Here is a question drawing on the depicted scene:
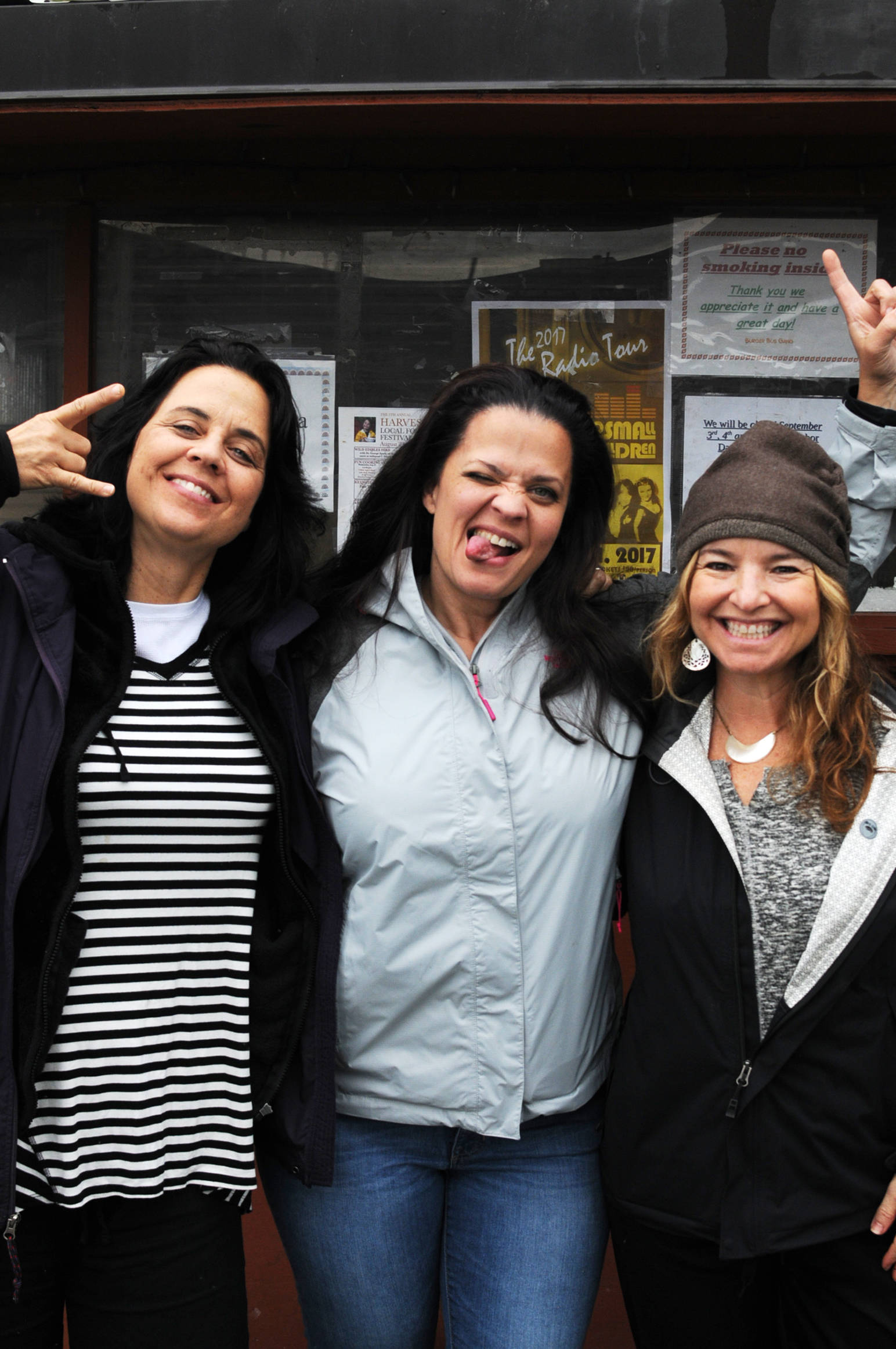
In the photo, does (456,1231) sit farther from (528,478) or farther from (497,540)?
(528,478)

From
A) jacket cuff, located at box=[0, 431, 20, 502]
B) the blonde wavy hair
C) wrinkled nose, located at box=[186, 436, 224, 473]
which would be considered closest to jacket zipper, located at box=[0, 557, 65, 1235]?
jacket cuff, located at box=[0, 431, 20, 502]

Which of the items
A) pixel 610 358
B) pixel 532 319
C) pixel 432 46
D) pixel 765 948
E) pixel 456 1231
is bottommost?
pixel 456 1231

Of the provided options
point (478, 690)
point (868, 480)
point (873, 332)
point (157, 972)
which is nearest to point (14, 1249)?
point (157, 972)

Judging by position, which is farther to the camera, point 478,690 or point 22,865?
point 478,690

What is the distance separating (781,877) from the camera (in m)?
1.88

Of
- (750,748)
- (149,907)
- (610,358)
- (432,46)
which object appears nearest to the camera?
(149,907)

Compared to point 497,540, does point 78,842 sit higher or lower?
lower

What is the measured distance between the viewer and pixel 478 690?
216cm

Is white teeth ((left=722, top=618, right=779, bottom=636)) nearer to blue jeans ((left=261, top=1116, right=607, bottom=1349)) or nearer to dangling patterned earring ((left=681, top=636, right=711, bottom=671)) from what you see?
dangling patterned earring ((left=681, top=636, right=711, bottom=671))

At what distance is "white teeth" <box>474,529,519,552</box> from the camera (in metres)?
2.16

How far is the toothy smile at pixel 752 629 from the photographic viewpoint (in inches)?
76.8

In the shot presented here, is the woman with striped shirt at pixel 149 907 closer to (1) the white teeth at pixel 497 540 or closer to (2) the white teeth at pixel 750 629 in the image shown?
(1) the white teeth at pixel 497 540

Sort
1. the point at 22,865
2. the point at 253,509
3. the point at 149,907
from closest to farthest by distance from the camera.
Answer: the point at 22,865 → the point at 149,907 → the point at 253,509

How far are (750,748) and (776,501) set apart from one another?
0.44m
